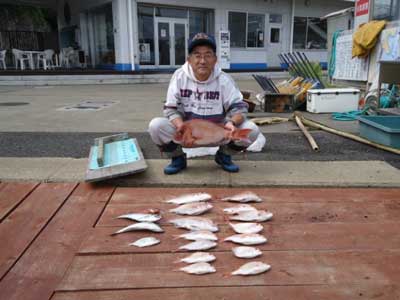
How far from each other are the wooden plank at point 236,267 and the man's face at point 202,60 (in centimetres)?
159

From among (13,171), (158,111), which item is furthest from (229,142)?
(158,111)

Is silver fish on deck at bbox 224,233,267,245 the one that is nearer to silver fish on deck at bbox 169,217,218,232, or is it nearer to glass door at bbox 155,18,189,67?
silver fish on deck at bbox 169,217,218,232

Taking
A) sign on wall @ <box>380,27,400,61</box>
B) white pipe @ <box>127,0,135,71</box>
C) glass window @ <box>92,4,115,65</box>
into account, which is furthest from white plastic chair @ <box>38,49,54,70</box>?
sign on wall @ <box>380,27,400,61</box>

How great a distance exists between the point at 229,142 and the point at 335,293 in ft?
5.21

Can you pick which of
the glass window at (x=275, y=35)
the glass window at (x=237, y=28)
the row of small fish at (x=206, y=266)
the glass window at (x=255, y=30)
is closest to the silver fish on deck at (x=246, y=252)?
the row of small fish at (x=206, y=266)

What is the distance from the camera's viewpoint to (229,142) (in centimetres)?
307

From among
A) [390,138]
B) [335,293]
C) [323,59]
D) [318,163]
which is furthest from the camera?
[323,59]

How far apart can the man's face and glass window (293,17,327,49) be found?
69.7 ft

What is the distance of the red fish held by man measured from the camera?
9.37ft

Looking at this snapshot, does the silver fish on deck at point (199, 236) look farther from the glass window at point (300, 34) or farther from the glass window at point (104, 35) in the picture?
the glass window at point (300, 34)

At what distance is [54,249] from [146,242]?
0.52 meters

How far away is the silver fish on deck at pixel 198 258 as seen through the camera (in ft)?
6.48

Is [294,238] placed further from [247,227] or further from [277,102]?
[277,102]

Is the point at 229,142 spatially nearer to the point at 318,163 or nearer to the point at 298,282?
the point at 318,163
